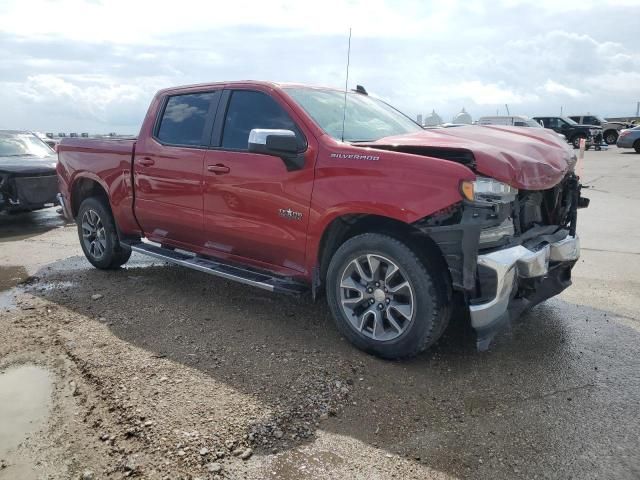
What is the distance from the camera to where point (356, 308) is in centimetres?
370

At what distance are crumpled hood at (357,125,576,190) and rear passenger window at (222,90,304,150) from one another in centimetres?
79

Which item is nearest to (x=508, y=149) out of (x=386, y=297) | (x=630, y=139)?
(x=386, y=297)

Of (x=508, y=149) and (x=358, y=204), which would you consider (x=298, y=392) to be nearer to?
(x=358, y=204)

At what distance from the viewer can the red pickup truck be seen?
10.5ft

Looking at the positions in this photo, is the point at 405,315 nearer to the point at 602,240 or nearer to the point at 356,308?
the point at 356,308

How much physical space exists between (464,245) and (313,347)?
138 cm

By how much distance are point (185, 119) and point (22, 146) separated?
6848 mm

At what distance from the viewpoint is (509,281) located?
126 inches

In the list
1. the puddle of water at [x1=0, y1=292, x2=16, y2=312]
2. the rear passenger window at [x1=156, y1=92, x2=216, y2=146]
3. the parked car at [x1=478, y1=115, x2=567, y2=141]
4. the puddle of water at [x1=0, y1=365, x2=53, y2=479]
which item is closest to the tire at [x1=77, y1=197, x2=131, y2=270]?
the puddle of water at [x1=0, y1=292, x2=16, y2=312]

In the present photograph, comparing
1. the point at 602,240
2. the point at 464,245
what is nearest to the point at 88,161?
the point at 464,245

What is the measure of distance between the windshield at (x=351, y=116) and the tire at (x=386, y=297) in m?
0.94

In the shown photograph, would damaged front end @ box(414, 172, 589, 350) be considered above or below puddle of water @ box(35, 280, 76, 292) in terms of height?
above

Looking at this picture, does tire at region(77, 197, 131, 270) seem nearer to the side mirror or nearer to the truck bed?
the truck bed

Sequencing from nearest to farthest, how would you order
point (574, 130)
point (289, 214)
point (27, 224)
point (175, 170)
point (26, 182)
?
point (289, 214) → point (175, 170) → point (26, 182) → point (27, 224) → point (574, 130)
